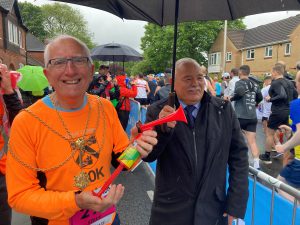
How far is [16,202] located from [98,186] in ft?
1.40

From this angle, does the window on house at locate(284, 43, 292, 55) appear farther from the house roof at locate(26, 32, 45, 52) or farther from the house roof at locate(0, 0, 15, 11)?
the house roof at locate(26, 32, 45, 52)

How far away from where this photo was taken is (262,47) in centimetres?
3681

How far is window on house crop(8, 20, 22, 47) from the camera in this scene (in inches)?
1144

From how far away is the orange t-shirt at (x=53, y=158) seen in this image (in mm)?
1404

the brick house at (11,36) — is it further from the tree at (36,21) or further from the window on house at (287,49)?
the window on house at (287,49)

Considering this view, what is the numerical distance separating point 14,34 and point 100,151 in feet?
111

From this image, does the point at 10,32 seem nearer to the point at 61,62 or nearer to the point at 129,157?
the point at 61,62

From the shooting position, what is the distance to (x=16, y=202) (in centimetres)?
143

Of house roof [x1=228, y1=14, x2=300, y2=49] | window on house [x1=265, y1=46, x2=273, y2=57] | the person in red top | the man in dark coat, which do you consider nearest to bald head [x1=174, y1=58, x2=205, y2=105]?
the man in dark coat

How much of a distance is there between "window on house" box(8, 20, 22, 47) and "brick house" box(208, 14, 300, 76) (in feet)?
88.6

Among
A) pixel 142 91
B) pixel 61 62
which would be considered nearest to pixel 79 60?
pixel 61 62

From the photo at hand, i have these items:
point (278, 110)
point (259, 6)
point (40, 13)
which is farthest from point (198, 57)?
point (259, 6)

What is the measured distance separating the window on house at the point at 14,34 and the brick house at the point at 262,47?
88.6 ft

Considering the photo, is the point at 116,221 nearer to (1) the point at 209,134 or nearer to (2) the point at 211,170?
(2) the point at 211,170
